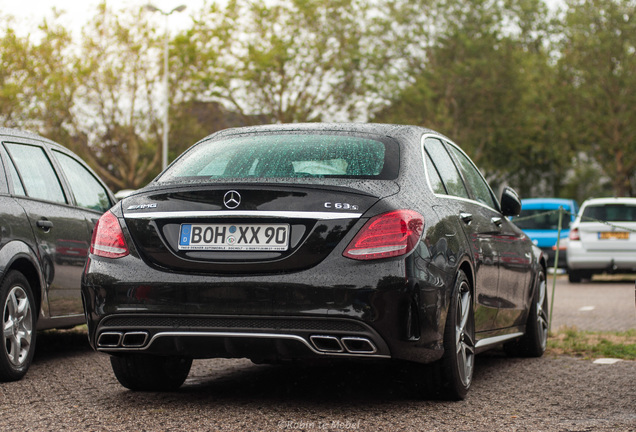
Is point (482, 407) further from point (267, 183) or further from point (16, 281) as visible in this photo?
point (16, 281)

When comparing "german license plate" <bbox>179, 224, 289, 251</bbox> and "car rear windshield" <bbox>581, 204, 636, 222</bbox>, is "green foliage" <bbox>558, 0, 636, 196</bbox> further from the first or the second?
"german license plate" <bbox>179, 224, 289, 251</bbox>

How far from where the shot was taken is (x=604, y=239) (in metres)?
20.2

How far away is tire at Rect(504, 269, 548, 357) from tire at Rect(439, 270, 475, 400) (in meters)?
2.09

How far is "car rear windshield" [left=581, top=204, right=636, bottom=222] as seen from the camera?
19875 mm

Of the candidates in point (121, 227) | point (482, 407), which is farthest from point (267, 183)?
point (482, 407)

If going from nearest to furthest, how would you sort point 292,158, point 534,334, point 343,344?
point 343,344 < point 292,158 < point 534,334

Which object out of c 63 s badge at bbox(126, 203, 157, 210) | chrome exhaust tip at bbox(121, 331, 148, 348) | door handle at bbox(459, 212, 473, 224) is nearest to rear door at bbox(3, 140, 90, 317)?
c 63 s badge at bbox(126, 203, 157, 210)

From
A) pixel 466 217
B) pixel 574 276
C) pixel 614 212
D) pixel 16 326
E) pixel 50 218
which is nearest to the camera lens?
pixel 466 217

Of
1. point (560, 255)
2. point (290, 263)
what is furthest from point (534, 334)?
point (560, 255)

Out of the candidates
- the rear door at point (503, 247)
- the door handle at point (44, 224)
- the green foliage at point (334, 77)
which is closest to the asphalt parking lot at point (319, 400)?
the rear door at point (503, 247)

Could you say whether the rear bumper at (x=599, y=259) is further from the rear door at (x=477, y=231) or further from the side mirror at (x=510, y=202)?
the rear door at (x=477, y=231)

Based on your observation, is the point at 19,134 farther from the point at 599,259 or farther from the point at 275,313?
the point at 599,259

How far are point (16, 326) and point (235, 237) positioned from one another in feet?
7.66

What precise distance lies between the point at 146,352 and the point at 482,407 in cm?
184
